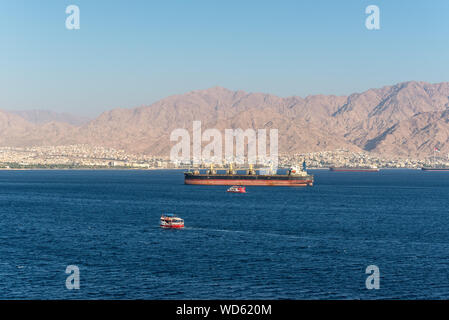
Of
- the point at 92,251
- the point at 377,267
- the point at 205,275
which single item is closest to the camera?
the point at 205,275

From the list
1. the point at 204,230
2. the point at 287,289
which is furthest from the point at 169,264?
the point at 204,230

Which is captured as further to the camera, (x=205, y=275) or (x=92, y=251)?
(x=92, y=251)

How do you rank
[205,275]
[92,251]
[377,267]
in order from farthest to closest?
[92,251] < [377,267] < [205,275]
